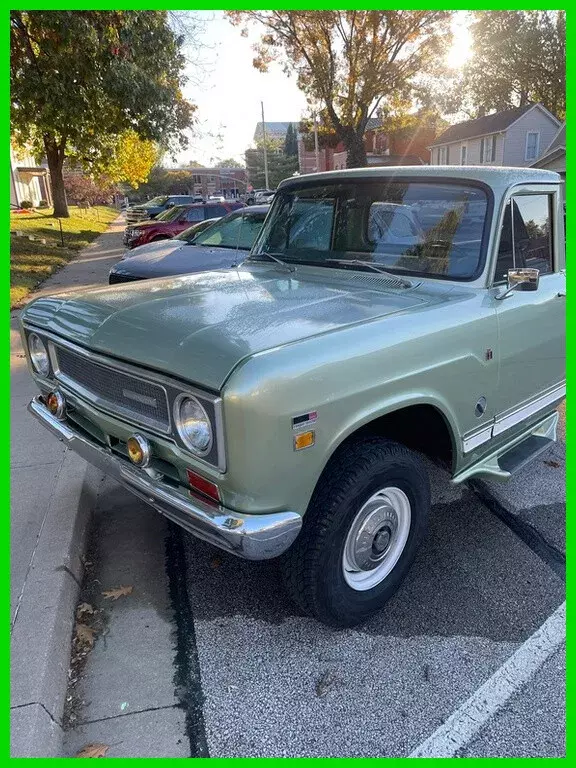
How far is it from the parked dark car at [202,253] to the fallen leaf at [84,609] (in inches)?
203

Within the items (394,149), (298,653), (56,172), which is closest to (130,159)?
(56,172)

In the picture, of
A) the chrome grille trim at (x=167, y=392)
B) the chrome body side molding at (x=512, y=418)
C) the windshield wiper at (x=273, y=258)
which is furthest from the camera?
the windshield wiper at (x=273, y=258)

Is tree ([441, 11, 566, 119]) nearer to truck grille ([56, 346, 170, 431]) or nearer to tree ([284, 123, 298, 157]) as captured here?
tree ([284, 123, 298, 157])

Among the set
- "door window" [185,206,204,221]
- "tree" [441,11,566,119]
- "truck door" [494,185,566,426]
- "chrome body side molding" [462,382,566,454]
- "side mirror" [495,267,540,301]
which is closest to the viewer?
"side mirror" [495,267,540,301]

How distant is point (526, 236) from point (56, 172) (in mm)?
27923

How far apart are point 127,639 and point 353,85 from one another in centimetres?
2389

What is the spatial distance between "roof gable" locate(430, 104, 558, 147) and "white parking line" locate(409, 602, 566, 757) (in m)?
41.3

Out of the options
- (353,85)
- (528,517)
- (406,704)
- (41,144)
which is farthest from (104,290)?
(41,144)

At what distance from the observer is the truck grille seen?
8.14 ft

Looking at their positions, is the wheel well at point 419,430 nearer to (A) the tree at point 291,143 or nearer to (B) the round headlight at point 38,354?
(B) the round headlight at point 38,354

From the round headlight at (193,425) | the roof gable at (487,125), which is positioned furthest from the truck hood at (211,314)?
the roof gable at (487,125)

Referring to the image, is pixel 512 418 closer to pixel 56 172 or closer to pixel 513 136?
pixel 56 172

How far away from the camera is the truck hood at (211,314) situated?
2318 millimetres

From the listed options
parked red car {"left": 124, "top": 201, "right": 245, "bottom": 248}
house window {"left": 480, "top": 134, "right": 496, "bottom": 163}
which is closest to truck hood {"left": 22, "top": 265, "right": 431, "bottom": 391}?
parked red car {"left": 124, "top": 201, "right": 245, "bottom": 248}
